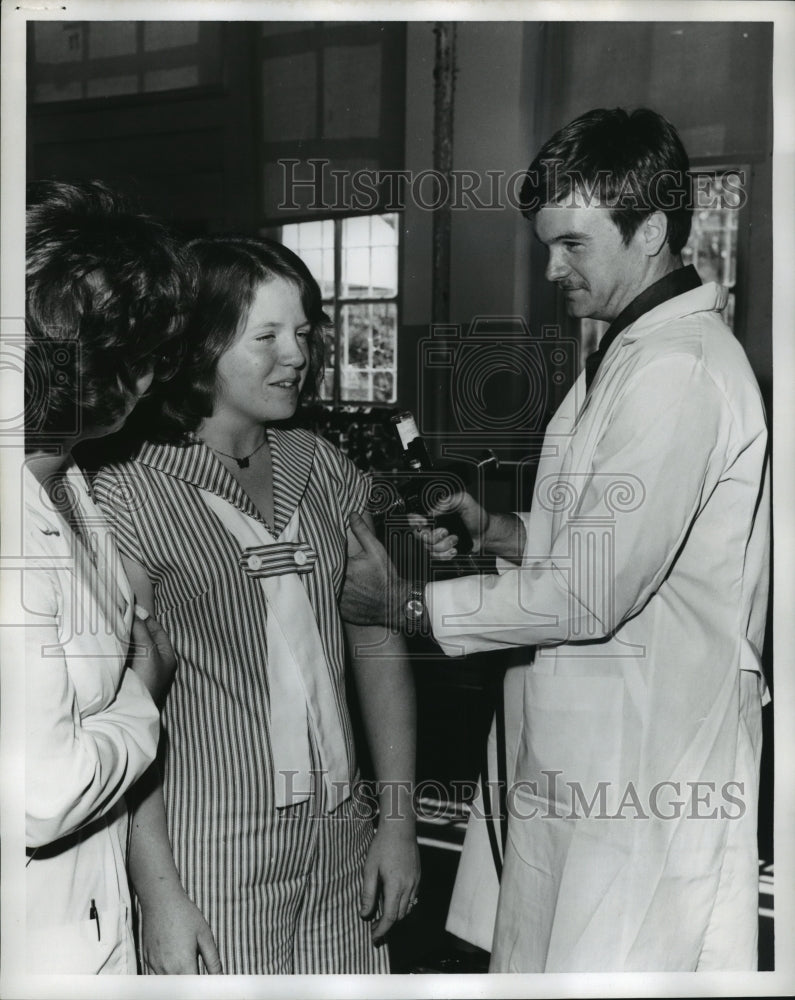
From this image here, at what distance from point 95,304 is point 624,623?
1.06 m

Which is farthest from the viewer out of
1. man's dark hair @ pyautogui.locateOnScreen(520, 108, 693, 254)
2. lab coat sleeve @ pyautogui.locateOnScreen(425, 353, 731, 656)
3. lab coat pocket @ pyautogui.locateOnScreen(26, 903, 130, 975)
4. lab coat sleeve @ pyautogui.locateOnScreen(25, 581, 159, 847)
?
man's dark hair @ pyautogui.locateOnScreen(520, 108, 693, 254)

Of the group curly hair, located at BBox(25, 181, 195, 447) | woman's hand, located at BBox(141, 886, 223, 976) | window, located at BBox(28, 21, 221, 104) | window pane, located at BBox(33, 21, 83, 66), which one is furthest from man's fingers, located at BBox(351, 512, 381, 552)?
window pane, located at BBox(33, 21, 83, 66)

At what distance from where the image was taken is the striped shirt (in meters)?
1.74

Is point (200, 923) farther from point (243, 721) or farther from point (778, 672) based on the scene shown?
point (778, 672)

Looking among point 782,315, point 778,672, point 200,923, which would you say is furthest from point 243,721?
point 782,315

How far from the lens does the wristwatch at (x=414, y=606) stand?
1874 mm

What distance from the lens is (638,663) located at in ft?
5.91

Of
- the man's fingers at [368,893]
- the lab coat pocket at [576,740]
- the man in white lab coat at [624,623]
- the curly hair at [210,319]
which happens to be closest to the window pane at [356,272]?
the curly hair at [210,319]

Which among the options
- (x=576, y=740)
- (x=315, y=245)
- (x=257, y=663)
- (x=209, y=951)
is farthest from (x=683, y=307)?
(x=209, y=951)

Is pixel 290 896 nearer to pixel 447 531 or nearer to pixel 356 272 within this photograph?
pixel 447 531

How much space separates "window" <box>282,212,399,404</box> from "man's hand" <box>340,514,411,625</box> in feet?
0.86

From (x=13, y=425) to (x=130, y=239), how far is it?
1.37ft

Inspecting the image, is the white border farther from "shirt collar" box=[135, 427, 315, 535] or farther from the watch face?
the watch face

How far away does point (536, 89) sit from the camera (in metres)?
1.84
